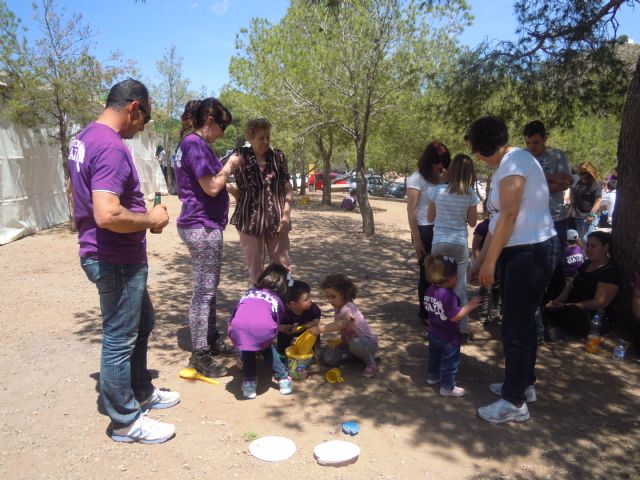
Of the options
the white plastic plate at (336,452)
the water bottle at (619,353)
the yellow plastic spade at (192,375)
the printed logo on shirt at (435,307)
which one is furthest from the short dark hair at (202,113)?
the water bottle at (619,353)

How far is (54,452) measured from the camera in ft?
8.91

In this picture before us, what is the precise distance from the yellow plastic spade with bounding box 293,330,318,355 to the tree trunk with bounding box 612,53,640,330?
2.93 meters

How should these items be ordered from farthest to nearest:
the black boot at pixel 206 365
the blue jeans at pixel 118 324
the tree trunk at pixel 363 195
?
1. the tree trunk at pixel 363 195
2. the black boot at pixel 206 365
3. the blue jeans at pixel 118 324

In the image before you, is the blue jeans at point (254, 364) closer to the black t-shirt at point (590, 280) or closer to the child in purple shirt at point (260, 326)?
the child in purple shirt at point (260, 326)

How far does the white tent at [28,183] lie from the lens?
30.3 ft

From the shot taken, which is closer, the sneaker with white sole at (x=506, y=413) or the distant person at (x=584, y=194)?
the sneaker with white sole at (x=506, y=413)

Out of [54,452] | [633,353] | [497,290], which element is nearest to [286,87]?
[497,290]

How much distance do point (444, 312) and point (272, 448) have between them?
1.42 meters

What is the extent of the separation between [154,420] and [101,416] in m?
0.40

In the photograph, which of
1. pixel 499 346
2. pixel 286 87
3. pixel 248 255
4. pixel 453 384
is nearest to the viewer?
pixel 453 384

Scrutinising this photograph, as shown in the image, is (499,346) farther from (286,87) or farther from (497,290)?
(286,87)

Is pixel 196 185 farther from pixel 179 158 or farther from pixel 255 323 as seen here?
pixel 255 323

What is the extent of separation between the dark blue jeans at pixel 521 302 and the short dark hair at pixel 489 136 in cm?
63

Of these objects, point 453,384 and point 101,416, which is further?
point 453,384
